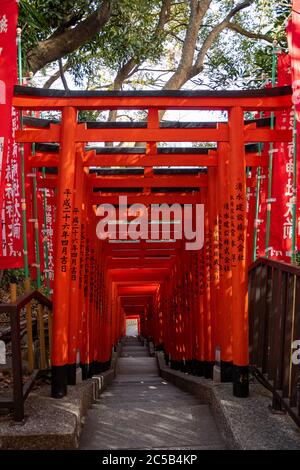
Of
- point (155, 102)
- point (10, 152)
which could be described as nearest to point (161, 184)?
point (155, 102)

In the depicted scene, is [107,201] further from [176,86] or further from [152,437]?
[152,437]

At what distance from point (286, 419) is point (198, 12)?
8.98 m

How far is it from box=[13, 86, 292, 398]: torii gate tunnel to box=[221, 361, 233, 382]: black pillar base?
0.01m

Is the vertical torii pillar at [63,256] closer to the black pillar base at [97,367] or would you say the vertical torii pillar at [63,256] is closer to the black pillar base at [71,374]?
the black pillar base at [71,374]

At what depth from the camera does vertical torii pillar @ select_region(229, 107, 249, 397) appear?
16.1 ft

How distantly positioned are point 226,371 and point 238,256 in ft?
5.08

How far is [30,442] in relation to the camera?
3.64 metres

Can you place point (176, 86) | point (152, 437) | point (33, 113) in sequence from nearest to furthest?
point (152, 437)
point (33, 113)
point (176, 86)

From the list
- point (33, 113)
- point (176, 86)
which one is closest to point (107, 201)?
point (33, 113)

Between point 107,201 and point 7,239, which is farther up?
point 107,201

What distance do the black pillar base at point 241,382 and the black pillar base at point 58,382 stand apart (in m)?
1.69

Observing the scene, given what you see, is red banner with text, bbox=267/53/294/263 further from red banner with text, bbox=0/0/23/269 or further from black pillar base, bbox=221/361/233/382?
red banner with text, bbox=0/0/23/269

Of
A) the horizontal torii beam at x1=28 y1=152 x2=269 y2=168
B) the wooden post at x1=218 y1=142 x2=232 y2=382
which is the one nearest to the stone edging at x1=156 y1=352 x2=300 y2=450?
the wooden post at x1=218 y1=142 x2=232 y2=382

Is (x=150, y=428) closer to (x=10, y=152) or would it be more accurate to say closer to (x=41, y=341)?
(x=41, y=341)
